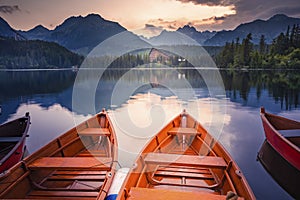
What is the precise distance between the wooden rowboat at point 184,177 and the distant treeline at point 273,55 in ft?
250

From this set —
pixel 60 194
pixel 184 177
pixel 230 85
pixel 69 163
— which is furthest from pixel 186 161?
pixel 230 85

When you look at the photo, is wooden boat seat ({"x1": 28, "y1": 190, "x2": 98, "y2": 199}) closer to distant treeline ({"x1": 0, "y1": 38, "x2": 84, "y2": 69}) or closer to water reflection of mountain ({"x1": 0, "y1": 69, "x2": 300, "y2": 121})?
water reflection of mountain ({"x1": 0, "y1": 69, "x2": 300, "y2": 121})

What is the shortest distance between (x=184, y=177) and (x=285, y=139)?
12.0 feet

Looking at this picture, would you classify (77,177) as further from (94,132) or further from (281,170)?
(281,170)

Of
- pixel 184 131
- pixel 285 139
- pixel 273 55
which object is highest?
pixel 273 55

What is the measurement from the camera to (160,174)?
5145 millimetres

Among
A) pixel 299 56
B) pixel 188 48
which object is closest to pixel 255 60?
pixel 299 56

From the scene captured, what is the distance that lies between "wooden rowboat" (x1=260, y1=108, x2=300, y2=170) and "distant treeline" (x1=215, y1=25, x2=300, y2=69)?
70.8 m

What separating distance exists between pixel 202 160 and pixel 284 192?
3.47 m

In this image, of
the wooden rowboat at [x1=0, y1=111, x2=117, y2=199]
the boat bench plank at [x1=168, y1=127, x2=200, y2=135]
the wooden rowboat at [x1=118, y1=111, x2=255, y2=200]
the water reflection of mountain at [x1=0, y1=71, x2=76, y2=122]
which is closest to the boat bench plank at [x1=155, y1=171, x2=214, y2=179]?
the wooden rowboat at [x1=118, y1=111, x2=255, y2=200]

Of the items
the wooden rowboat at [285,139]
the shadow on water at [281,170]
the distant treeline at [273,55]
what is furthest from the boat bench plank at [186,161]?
the distant treeline at [273,55]

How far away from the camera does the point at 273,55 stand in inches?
3061

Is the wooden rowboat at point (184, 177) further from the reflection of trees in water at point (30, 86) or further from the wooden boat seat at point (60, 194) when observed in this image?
the reflection of trees in water at point (30, 86)

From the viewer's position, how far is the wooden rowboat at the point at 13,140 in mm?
6064
